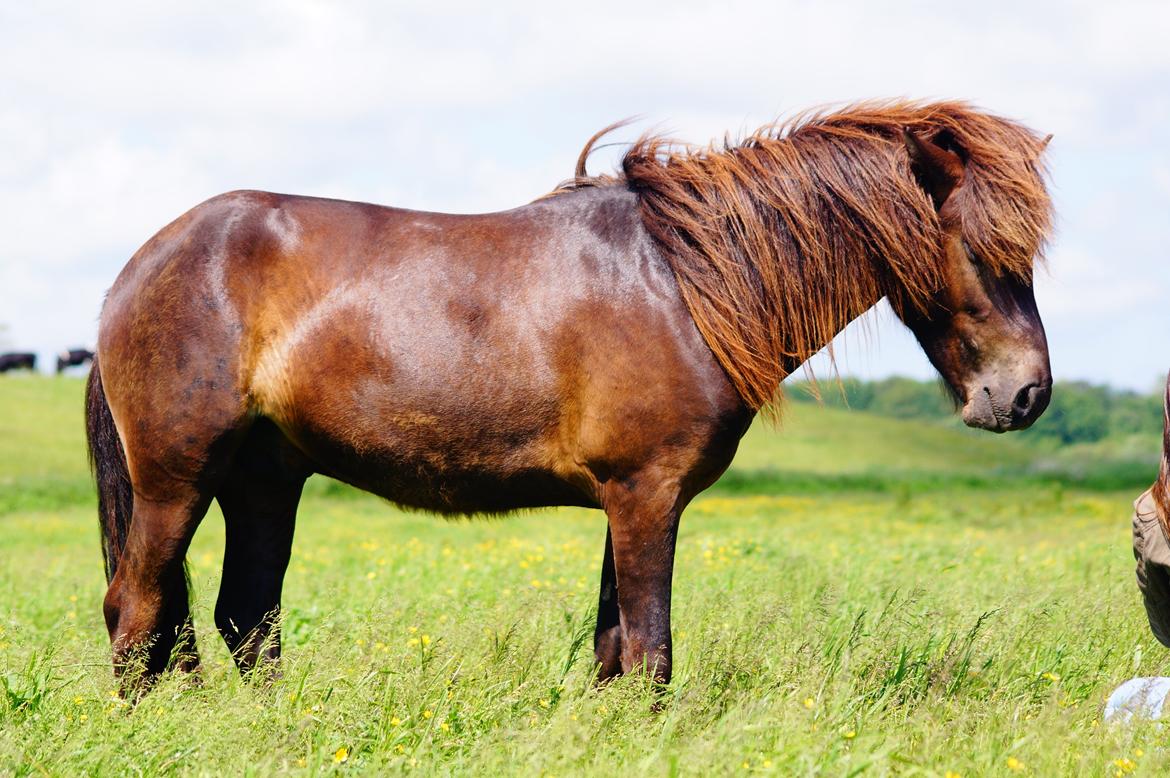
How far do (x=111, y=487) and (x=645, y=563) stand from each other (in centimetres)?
255

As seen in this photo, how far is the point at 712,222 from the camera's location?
434 cm

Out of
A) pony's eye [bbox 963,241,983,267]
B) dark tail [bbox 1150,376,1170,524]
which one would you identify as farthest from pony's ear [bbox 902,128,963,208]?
dark tail [bbox 1150,376,1170,524]

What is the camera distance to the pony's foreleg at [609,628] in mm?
4461

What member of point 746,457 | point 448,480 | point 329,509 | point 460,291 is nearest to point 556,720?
point 448,480

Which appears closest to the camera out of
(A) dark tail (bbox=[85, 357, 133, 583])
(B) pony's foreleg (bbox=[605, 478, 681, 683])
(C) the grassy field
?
(C) the grassy field

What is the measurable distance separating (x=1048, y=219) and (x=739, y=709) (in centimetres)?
218

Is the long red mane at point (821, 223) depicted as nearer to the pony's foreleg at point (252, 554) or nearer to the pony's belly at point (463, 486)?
the pony's belly at point (463, 486)

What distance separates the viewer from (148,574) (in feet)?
15.0

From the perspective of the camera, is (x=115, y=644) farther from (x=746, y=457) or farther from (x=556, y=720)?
→ (x=746, y=457)

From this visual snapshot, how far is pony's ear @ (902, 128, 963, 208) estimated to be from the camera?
4.26 m

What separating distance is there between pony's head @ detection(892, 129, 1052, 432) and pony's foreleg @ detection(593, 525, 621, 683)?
5.04 ft

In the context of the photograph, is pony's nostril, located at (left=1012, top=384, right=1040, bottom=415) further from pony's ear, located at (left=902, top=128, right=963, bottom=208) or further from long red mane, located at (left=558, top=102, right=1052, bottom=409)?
pony's ear, located at (left=902, top=128, right=963, bottom=208)

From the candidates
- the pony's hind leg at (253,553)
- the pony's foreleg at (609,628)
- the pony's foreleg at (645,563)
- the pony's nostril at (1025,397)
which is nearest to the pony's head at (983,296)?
the pony's nostril at (1025,397)

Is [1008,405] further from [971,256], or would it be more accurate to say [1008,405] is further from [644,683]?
[644,683]
